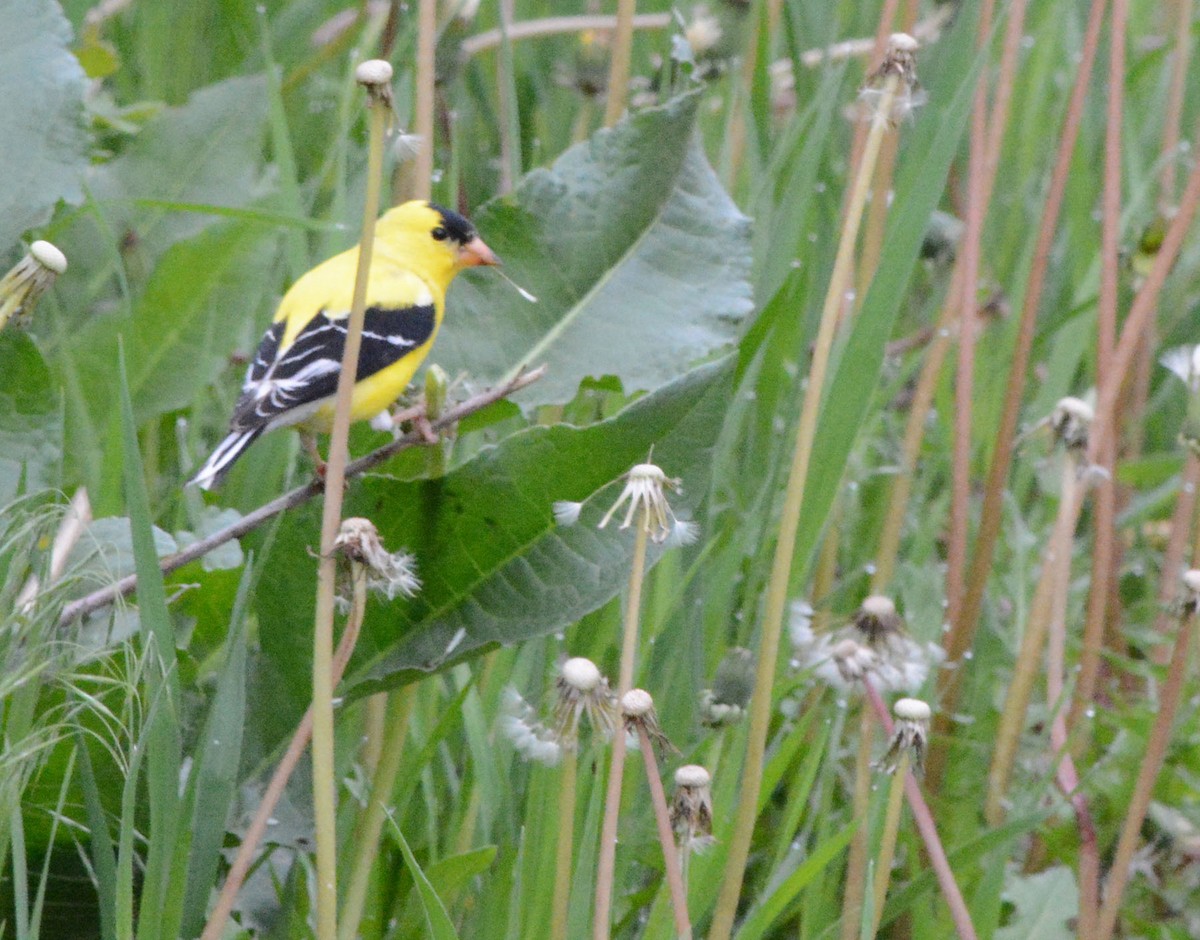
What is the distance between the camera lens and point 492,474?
0.99m

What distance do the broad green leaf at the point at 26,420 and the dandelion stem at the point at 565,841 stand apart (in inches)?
21.9

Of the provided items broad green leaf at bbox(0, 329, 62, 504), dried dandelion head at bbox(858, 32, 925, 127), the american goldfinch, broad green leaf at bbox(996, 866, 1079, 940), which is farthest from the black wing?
broad green leaf at bbox(996, 866, 1079, 940)

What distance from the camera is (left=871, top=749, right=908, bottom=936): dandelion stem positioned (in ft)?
2.91

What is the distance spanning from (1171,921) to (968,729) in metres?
0.27

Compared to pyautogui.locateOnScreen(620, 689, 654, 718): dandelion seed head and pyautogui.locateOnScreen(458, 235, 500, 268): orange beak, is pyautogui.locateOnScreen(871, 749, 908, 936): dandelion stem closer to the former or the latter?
pyautogui.locateOnScreen(620, 689, 654, 718): dandelion seed head

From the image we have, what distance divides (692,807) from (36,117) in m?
0.83

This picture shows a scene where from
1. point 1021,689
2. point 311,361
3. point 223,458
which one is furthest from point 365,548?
point 1021,689

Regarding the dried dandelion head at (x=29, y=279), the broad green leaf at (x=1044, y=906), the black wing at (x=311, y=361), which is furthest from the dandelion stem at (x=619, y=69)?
the broad green leaf at (x=1044, y=906)

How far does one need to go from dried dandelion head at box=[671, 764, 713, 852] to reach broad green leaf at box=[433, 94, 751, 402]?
0.42 meters

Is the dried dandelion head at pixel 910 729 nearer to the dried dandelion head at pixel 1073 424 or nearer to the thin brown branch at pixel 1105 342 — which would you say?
the dried dandelion head at pixel 1073 424

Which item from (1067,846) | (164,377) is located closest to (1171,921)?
(1067,846)

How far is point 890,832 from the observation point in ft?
3.18

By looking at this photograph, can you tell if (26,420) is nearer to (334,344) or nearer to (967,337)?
(334,344)

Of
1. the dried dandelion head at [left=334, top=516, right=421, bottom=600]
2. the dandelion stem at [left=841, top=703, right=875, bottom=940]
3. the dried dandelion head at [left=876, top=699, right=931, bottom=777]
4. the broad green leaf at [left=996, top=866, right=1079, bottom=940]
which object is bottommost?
the broad green leaf at [left=996, top=866, right=1079, bottom=940]
